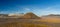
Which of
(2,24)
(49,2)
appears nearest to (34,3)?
(49,2)

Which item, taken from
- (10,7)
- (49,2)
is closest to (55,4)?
(49,2)

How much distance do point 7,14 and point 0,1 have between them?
25 cm

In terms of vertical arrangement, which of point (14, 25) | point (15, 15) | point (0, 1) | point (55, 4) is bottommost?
point (14, 25)

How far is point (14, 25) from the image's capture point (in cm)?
179

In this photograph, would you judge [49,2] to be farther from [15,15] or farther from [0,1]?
[0,1]

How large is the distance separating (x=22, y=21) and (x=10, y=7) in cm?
31

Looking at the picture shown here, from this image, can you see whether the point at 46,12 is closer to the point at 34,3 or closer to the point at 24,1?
the point at 34,3

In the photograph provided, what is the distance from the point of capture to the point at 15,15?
6.03ft

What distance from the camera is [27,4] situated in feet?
6.06

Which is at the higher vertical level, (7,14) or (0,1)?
(0,1)

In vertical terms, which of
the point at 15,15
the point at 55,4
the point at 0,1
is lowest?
the point at 15,15

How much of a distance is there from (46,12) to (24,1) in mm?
411

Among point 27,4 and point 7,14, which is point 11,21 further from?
point 27,4

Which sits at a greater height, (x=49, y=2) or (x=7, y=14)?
(x=49, y=2)
